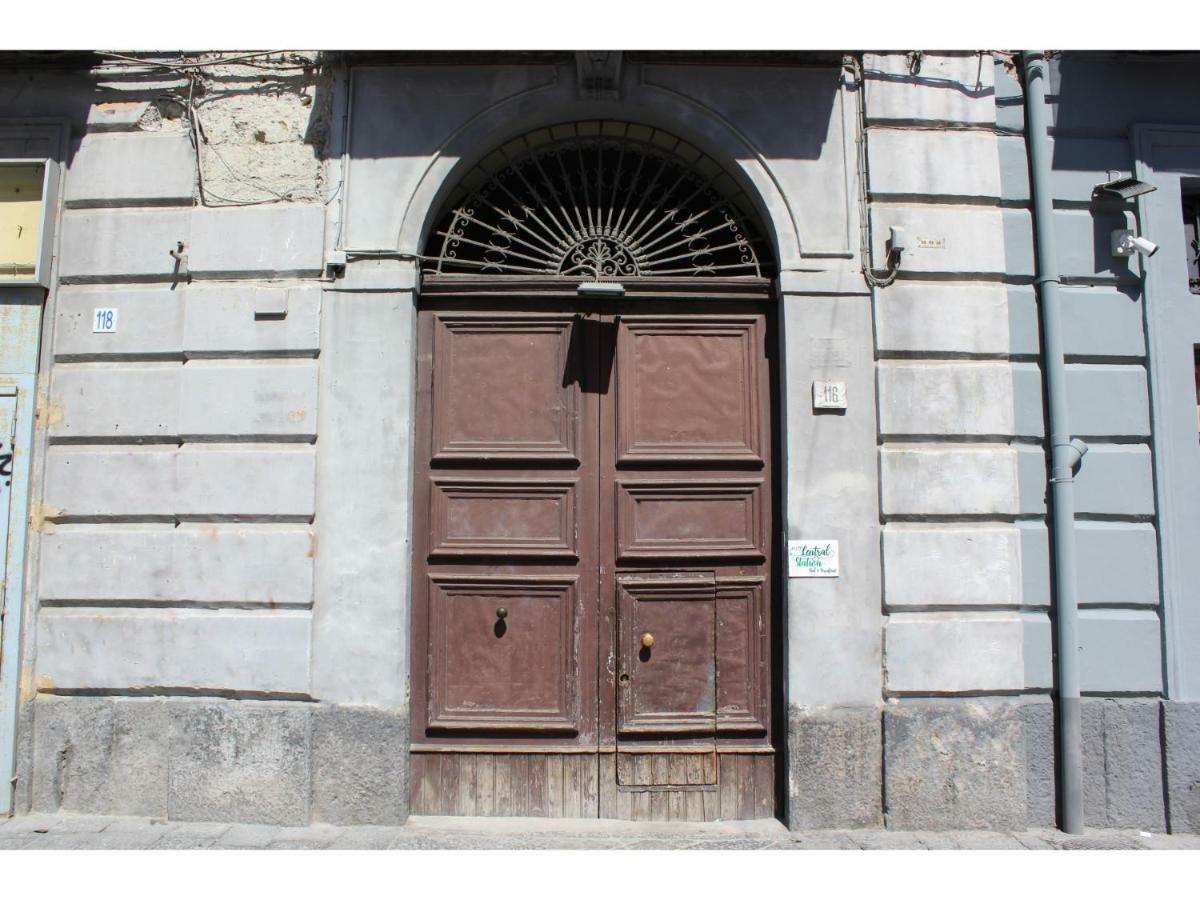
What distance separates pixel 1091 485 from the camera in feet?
17.1

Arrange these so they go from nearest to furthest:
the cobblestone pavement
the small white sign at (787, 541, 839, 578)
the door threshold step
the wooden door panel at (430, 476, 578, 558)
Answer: the cobblestone pavement < the door threshold step < the small white sign at (787, 541, 839, 578) < the wooden door panel at (430, 476, 578, 558)

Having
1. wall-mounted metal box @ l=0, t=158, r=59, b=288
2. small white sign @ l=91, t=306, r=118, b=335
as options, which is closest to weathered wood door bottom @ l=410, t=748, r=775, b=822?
small white sign @ l=91, t=306, r=118, b=335

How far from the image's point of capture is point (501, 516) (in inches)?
211

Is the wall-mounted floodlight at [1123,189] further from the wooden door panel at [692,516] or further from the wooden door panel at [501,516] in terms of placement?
the wooden door panel at [501,516]

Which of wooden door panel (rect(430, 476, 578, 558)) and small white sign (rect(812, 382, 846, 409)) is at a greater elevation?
small white sign (rect(812, 382, 846, 409))

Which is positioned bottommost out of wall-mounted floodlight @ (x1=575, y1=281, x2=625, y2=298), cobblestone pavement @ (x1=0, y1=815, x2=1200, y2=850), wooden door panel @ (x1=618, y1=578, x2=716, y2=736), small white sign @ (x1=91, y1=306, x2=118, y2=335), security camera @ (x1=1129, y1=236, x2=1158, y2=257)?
cobblestone pavement @ (x1=0, y1=815, x2=1200, y2=850)

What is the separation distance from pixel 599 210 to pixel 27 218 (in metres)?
3.71

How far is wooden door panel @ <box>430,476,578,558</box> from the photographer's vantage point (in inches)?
210

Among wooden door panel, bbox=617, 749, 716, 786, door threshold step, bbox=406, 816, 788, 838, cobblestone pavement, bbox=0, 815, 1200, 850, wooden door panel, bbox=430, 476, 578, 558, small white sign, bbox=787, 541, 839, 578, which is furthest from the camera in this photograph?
wooden door panel, bbox=430, 476, 578, 558

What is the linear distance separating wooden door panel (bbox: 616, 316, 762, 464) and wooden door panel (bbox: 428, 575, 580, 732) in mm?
1026

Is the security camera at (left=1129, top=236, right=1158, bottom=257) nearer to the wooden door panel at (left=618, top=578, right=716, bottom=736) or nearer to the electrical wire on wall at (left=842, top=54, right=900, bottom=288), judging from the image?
the electrical wire on wall at (left=842, top=54, right=900, bottom=288)

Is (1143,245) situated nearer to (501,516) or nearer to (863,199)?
(863,199)

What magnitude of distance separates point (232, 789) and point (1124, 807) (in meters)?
5.31

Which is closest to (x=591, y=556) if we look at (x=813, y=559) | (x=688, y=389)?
(x=688, y=389)
